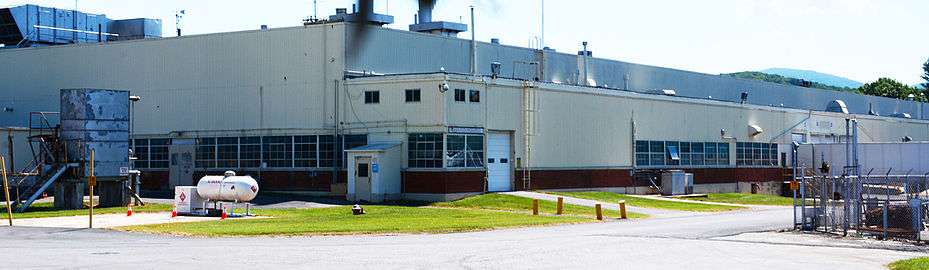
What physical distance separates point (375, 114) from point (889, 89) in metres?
118

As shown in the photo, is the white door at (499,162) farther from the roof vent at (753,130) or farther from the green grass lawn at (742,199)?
the roof vent at (753,130)

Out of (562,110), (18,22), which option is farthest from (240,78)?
(18,22)

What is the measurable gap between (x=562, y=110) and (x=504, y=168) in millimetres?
5429

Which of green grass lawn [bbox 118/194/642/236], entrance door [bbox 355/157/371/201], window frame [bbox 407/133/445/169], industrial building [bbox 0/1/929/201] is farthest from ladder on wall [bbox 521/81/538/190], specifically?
entrance door [bbox 355/157/371/201]

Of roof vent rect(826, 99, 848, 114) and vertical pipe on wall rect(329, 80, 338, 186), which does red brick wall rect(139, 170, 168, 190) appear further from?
roof vent rect(826, 99, 848, 114)

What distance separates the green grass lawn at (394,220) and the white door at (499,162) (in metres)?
2.24

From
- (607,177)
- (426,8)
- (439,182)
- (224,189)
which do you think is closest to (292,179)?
(439,182)

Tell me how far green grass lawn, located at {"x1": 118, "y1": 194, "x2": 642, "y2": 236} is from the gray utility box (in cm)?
1554

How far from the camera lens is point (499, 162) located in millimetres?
55781

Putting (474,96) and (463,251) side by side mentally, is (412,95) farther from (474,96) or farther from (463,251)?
(463,251)

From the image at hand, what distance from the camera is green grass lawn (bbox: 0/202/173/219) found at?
4259cm

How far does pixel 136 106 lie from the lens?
205 ft

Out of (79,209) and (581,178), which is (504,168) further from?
(79,209)

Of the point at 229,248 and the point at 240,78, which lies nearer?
the point at 229,248
